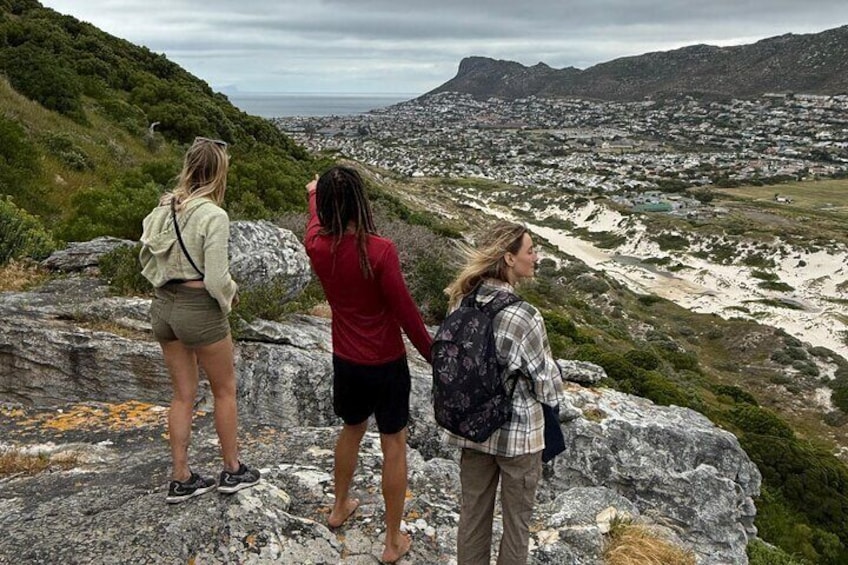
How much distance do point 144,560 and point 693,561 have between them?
3.56 meters

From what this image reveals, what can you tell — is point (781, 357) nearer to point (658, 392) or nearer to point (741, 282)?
point (741, 282)

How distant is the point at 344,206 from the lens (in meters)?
3.27

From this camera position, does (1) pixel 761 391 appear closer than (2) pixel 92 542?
No

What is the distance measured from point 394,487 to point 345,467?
0.36 metres

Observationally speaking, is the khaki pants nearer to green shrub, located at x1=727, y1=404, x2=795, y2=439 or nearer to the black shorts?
the black shorts

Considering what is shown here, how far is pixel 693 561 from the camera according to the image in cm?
454

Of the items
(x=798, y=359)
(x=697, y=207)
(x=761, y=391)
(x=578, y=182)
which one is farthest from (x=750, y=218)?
(x=761, y=391)

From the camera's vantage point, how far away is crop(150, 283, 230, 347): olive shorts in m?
3.51

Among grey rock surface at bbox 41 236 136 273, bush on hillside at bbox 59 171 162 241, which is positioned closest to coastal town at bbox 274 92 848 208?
bush on hillside at bbox 59 171 162 241

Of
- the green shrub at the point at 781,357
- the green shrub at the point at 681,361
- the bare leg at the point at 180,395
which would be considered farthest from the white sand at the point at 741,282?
the bare leg at the point at 180,395

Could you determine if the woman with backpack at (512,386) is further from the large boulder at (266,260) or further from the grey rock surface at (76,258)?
the grey rock surface at (76,258)

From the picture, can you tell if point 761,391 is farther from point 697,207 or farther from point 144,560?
point 697,207

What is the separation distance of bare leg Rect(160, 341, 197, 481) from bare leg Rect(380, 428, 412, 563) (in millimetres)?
1160

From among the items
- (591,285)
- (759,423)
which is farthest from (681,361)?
(591,285)
